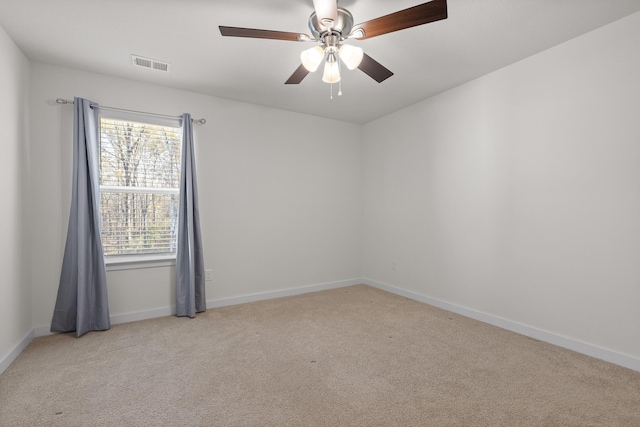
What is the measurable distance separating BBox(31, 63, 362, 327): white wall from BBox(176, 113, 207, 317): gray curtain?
0.58 feet

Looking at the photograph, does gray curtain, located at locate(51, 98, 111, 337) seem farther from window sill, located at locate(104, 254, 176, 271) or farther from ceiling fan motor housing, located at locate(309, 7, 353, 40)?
ceiling fan motor housing, located at locate(309, 7, 353, 40)

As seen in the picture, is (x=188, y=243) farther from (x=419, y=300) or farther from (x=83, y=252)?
(x=419, y=300)

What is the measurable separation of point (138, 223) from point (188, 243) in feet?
1.84

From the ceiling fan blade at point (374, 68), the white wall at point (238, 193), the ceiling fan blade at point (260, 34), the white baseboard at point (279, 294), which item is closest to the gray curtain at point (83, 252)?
the white wall at point (238, 193)

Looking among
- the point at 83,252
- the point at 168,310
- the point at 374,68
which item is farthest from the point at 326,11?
the point at 168,310

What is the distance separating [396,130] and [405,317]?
243 centimetres

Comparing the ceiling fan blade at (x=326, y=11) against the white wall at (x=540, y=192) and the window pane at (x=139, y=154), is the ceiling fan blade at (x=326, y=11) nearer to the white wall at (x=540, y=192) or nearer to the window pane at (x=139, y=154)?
the white wall at (x=540, y=192)

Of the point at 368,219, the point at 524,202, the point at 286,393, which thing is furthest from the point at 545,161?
the point at 286,393

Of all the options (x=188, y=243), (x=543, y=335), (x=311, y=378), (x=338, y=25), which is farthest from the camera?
(x=188, y=243)

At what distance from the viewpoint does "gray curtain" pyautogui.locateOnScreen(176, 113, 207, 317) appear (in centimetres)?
342

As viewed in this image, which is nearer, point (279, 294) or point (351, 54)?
point (351, 54)

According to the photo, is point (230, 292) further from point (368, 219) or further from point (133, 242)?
point (368, 219)

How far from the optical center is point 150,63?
2930 millimetres

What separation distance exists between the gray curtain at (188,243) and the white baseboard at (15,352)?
3.91ft
